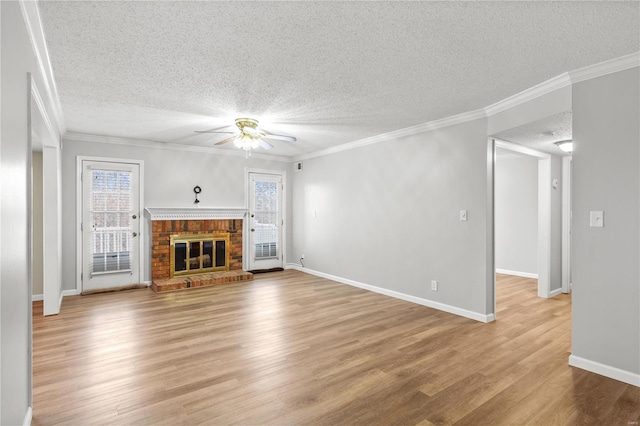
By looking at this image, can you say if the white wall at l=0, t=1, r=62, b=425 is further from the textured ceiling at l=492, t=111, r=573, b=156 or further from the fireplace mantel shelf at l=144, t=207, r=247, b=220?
the textured ceiling at l=492, t=111, r=573, b=156

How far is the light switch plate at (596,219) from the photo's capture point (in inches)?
110

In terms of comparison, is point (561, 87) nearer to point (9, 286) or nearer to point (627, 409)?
point (627, 409)

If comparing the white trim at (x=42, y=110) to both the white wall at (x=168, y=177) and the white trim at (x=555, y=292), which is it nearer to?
the white wall at (x=168, y=177)

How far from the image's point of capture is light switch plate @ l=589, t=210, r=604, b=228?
279cm

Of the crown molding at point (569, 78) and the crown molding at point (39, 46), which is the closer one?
the crown molding at point (39, 46)

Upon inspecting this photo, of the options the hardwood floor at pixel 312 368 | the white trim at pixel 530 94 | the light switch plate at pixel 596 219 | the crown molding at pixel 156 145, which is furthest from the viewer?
the crown molding at pixel 156 145

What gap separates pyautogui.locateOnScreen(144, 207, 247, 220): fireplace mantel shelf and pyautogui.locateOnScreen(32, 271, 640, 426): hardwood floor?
177 cm

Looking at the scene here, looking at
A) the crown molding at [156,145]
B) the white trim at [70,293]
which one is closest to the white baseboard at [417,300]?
the crown molding at [156,145]

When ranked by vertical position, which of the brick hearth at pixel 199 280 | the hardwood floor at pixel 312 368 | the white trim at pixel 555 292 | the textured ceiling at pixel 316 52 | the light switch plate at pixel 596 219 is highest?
the textured ceiling at pixel 316 52

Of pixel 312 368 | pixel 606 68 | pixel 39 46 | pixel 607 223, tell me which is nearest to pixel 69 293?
pixel 39 46

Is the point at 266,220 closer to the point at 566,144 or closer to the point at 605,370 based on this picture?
the point at 566,144

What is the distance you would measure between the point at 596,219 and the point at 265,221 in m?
5.66

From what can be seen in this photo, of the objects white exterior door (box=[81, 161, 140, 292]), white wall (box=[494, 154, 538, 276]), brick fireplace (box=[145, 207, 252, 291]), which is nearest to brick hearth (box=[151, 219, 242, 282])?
brick fireplace (box=[145, 207, 252, 291])

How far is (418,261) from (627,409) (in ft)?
8.92
